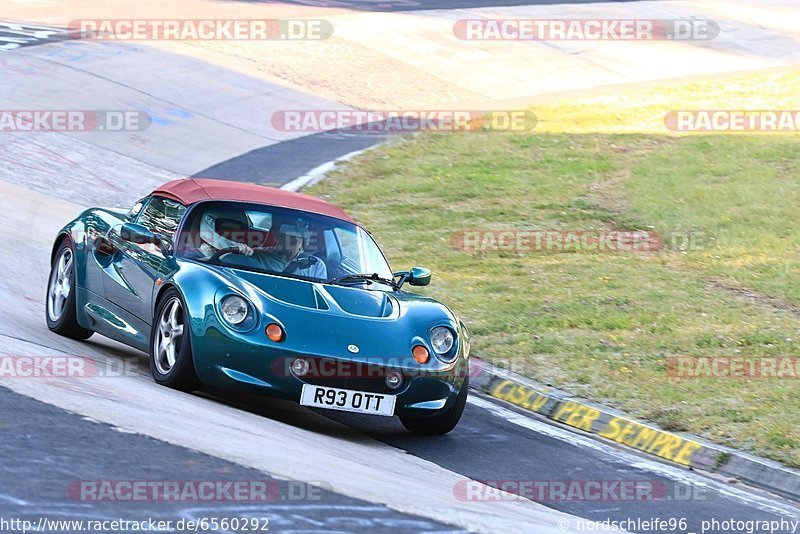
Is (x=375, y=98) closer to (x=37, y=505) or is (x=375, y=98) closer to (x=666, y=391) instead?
(x=666, y=391)

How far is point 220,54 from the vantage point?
2628cm

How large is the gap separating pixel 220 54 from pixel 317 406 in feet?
66.4

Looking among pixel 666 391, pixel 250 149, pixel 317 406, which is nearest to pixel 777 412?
pixel 666 391

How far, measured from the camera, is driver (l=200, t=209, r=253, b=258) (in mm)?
8039

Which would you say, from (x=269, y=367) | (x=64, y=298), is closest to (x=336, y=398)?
(x=269, y=367)
